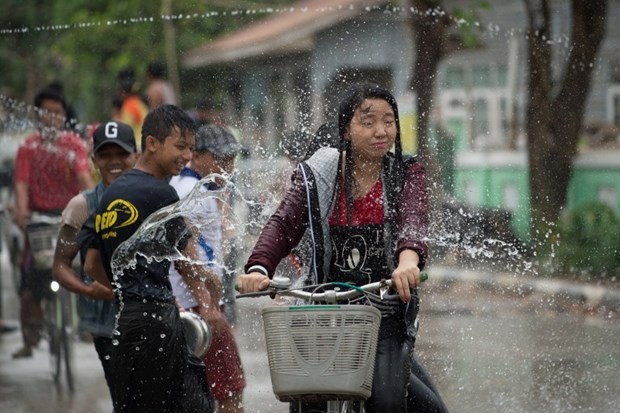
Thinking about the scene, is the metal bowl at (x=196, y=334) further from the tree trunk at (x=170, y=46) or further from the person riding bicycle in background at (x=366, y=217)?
the tree trunk at (x=170, y=46)

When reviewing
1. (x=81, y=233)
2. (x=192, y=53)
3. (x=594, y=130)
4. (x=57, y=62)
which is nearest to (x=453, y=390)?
(x=81, y=233)

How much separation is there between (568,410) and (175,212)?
2.94m

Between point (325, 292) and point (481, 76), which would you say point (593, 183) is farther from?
point (325, 292)

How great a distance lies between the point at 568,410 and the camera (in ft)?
26.8

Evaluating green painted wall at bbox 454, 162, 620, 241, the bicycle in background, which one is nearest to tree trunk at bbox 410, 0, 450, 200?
green painted wall at bbox 454, 162, 620, 241

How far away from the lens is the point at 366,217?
18.5ft

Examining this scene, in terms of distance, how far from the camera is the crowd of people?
5.53 m

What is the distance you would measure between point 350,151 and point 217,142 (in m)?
2.09

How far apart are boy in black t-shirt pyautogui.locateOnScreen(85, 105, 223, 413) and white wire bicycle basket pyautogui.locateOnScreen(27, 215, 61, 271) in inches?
161

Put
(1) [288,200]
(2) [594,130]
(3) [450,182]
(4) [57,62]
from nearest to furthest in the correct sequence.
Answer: (1) [288,200] → (3) [450,182] → (2) [594,130] → (4) [57,62]

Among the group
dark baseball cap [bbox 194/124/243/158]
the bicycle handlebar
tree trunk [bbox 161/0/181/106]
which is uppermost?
tree trunk [bbox 161/0/181/106]

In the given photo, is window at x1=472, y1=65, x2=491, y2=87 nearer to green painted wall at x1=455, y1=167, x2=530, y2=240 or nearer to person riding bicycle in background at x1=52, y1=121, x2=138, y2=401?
green painted wall at x1=455, y1=167, x2=530, y2=240

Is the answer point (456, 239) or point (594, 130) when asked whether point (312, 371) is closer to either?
point (456, 239)

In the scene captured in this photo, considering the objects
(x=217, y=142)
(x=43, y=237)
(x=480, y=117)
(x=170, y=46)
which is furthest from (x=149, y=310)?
(x=480, y=117)
